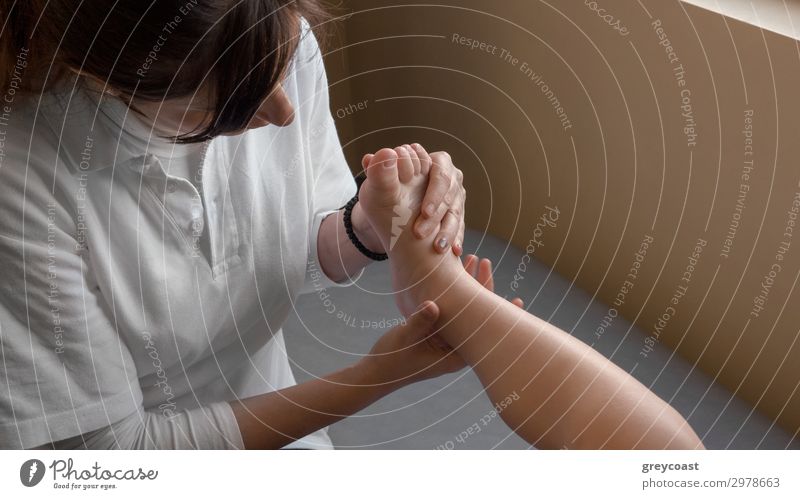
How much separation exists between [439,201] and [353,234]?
0.23 feet

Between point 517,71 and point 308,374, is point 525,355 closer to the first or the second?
point 308,374

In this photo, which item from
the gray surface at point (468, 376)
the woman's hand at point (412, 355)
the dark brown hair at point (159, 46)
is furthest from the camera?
the gray surface at point (468, 376)

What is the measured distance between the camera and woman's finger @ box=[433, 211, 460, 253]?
1.81 ft

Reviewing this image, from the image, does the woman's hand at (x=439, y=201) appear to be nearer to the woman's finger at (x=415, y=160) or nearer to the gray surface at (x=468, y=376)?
the woman's finger at (x=415, y=160)

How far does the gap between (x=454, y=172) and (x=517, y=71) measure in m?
0.36

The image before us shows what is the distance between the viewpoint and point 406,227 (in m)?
0.55

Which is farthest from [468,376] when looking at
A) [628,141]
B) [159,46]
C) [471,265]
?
[159,46]

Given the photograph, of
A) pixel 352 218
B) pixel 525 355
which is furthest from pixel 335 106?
pixel 525 355

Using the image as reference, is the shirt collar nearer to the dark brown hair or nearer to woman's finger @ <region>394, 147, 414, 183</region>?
the dark brown hair

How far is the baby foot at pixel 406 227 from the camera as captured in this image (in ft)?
1.74

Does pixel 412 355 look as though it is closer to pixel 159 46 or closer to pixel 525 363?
pixel 525 363

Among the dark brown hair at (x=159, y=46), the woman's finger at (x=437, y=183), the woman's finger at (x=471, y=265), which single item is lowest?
the woman's finger at (x=471, y=265)

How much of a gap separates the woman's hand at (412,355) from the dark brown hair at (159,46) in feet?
0.53

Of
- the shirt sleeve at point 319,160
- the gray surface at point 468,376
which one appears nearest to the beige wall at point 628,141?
the gray surface at point 468,376
